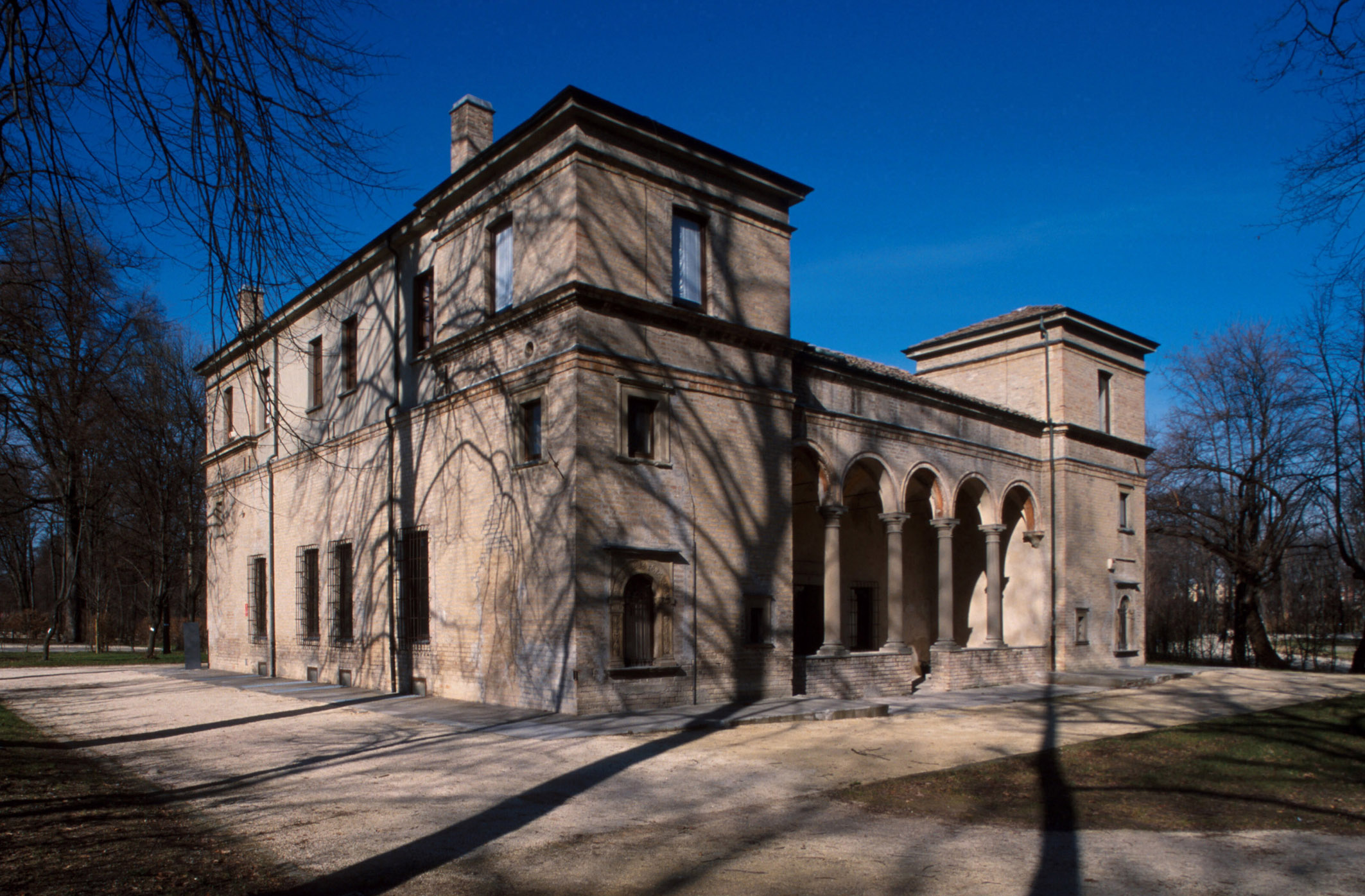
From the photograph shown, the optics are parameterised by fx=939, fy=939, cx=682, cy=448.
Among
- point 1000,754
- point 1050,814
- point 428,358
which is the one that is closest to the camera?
point 1050,814

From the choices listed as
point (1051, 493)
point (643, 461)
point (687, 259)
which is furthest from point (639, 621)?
point (1051, 493)

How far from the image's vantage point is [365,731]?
12914mm

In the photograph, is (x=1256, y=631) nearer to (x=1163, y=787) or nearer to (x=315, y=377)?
(x=1163, y=787)

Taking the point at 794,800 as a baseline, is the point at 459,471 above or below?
above

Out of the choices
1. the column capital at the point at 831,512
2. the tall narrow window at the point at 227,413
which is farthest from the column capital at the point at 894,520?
the tall narrow window at the point at 227,413

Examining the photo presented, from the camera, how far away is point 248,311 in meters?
6.18

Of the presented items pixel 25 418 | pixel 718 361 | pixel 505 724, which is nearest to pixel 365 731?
pixel 505 724

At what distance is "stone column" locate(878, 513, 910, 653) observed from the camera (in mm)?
20109

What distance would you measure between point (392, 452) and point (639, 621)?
738 centimetres

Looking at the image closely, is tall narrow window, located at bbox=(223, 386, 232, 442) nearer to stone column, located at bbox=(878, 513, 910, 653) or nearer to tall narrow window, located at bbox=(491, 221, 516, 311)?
tall narrow window, located at bbox=(491, 221, 516, 311)

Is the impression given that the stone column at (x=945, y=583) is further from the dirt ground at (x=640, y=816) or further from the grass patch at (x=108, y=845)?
the grass patch at (x=108, y=845)

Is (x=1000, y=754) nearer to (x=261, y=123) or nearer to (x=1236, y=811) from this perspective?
(x=1236, y=811)

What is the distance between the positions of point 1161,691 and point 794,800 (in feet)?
53.4

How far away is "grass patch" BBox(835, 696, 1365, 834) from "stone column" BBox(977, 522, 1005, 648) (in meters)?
10.3
